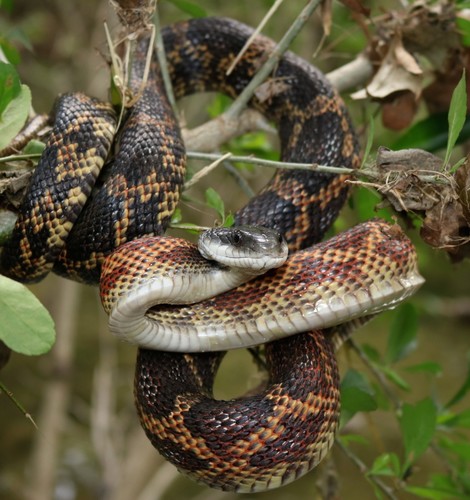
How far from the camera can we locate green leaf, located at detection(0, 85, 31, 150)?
1.59 metres

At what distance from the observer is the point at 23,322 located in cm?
133

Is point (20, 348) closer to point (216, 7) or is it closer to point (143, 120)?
point (143, 120)

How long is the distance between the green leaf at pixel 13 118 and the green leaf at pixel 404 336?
173cm

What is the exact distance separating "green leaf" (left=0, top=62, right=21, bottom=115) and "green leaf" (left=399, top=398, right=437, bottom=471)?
1525 millimetres

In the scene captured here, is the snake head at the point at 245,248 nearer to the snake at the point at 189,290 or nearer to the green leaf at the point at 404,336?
the snake at the point at 189,290

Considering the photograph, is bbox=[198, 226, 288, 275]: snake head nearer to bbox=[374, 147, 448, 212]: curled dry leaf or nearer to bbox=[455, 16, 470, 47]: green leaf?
bbox=[374, 147, 448, 212]: curled dry leaf

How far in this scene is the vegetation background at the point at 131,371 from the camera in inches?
118

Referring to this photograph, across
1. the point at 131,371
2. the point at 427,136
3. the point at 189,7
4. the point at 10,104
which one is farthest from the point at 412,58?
the point at 131,371

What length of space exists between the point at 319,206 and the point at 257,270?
1.62ft

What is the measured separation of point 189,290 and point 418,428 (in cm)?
94

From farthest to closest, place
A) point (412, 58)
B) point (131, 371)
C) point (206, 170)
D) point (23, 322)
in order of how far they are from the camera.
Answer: point (131, 371), point (412, 58), point (206, 170), point (23, 322)

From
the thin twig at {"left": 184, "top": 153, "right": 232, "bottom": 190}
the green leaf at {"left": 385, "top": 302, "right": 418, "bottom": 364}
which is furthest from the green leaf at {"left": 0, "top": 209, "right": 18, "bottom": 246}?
the green leaf at {"left": 385, "top": 302, "right": 418, "bottom": 364}

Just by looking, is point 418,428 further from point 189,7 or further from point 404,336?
point 189,7

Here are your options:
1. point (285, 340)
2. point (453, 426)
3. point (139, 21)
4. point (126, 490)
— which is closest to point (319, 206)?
point (285, 340)
